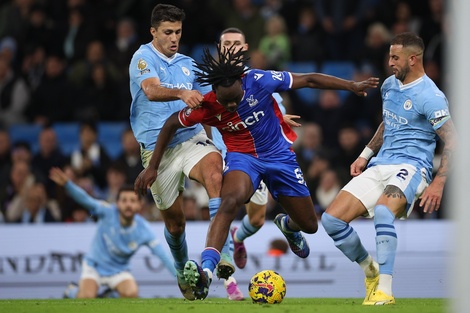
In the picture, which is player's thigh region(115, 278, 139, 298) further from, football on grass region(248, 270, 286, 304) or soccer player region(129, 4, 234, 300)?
football on grass region(248, 270, 286, 304)

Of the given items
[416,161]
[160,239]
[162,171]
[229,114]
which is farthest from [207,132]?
[160,239]

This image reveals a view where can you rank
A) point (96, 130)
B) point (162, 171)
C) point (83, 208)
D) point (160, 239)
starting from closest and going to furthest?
point (162, 171)
point (160, 239)
point (83, 208)
point (96, 130)

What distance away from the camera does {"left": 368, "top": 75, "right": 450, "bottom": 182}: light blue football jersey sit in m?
9.00

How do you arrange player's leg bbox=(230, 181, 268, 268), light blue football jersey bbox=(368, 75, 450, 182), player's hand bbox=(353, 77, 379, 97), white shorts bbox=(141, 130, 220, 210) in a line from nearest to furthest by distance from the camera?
player's hand bbox=(353, 77, 379, 97), light blue football jersey bbox=(368, 75, 450, 182), white shorts bbox=(141, 130, 220, 210), player's leg bbox=(230, 181, 268, 268)

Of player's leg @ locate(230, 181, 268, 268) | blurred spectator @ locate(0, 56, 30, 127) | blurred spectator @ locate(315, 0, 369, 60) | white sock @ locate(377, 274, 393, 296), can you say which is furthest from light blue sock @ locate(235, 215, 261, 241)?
blurred spectator @ locate(0, 56, 30, 127)

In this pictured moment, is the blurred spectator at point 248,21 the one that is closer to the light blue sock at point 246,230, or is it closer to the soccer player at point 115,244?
the soccer player at point 115,244

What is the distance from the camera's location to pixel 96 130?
17.0m

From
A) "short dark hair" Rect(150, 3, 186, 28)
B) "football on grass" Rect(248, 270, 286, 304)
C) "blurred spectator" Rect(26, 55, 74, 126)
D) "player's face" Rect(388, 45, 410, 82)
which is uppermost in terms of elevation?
"short dark hair" Rect(150, 3, 186, 28)

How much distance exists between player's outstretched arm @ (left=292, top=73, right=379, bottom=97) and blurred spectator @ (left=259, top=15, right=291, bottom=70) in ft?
26.8

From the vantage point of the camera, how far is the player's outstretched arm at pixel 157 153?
901 cm

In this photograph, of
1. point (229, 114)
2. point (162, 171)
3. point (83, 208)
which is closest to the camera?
point (229, 114)

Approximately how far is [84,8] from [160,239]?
6.48 meters

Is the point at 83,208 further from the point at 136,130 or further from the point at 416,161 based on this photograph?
the point at 416,161

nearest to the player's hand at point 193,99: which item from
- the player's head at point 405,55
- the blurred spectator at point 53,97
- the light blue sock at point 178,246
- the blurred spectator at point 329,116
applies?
the player's head at point 405,55
